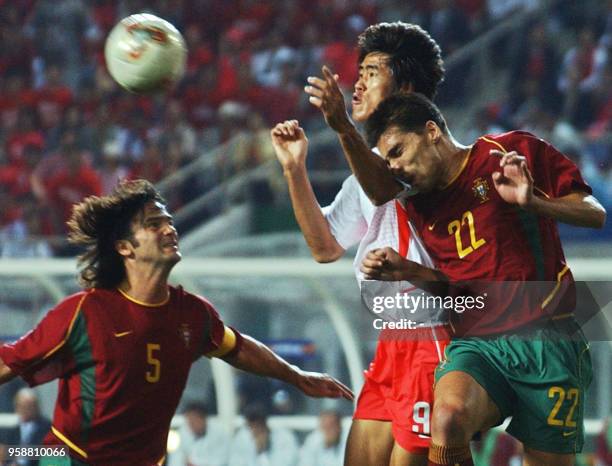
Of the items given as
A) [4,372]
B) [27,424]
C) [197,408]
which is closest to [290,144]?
[4,372]

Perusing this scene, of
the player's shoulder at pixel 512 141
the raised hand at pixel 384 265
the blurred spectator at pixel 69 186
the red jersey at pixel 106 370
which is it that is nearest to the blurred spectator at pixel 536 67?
the blurred spectator at pixel 69 186

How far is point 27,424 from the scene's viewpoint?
22.9 feet

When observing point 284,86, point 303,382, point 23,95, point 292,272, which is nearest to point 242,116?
point 284,86

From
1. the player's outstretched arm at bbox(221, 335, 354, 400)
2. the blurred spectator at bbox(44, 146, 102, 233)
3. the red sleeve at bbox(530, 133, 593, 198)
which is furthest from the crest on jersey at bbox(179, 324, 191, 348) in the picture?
the blurred spectator at bbox(44, 146, 102, 233)

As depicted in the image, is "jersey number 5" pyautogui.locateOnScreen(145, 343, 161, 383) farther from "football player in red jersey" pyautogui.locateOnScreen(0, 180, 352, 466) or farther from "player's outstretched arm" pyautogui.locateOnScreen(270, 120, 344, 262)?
"player's outstretched arm" pyautogui.locateOnScreen(270, 120, 344, 262)

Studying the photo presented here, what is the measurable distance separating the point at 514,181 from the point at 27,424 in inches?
153

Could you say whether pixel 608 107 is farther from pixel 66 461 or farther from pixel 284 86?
pixel 66 461

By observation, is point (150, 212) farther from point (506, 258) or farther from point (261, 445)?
point (261, 445)

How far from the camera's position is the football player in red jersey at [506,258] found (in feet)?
14.0

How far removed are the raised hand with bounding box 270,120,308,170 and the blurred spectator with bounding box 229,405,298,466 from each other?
2.66 meters

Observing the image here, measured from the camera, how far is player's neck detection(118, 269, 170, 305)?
15.8ft

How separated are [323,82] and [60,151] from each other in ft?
22.9

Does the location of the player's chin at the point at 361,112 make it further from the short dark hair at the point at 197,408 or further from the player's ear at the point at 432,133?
the short dark hair at the point at 197,408

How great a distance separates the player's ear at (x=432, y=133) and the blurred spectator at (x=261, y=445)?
302 centimetres
